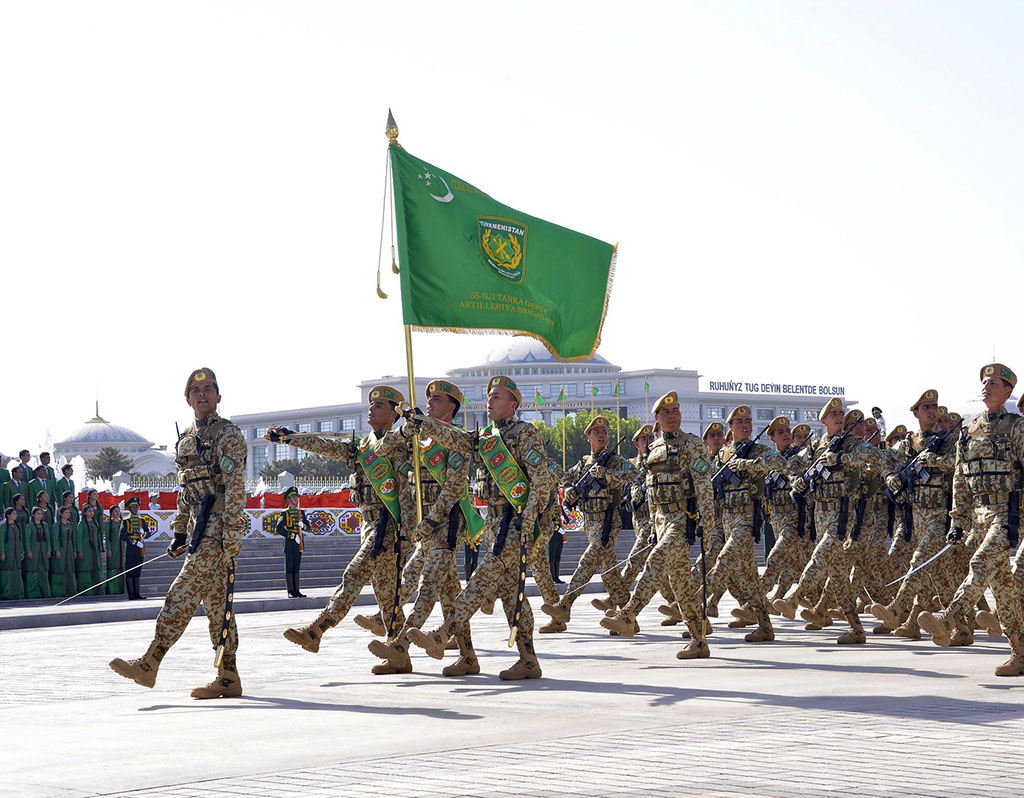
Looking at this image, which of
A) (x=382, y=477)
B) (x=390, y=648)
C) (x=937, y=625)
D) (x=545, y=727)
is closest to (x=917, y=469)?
(x=937, y=625)

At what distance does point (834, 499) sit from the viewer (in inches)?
562

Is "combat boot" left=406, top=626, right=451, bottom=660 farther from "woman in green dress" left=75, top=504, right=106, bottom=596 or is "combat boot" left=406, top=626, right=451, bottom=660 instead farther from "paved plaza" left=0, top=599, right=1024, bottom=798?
"woman in green dress" left=75, top=504, right=106, bottom=596

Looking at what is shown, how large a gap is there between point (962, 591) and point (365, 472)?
4.73m

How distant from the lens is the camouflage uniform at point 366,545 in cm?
1134

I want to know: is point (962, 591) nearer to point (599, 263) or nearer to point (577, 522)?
point (599, 263)

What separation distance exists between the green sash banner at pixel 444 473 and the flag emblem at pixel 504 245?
8.05ft

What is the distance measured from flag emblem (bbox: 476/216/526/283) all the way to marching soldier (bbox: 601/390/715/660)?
218 cm

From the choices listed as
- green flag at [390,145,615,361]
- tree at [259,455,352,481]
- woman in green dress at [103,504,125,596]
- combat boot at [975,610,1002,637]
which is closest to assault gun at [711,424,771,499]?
green flag at [390,145,615,361]

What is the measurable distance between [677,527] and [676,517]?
0.09 metres

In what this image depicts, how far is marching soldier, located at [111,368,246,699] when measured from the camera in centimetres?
995

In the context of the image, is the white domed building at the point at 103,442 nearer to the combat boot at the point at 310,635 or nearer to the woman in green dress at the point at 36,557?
the woman in green dress at the point at 36,557

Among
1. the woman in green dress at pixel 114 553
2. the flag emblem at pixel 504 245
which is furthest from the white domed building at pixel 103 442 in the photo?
the flag emblem at pixel 504 245

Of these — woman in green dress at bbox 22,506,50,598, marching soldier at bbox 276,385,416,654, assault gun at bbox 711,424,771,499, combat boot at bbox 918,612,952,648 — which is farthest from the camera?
woman in green dress at bbox 22,506,50,598

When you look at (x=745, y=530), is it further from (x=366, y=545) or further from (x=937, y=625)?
(x=366, y=545)
